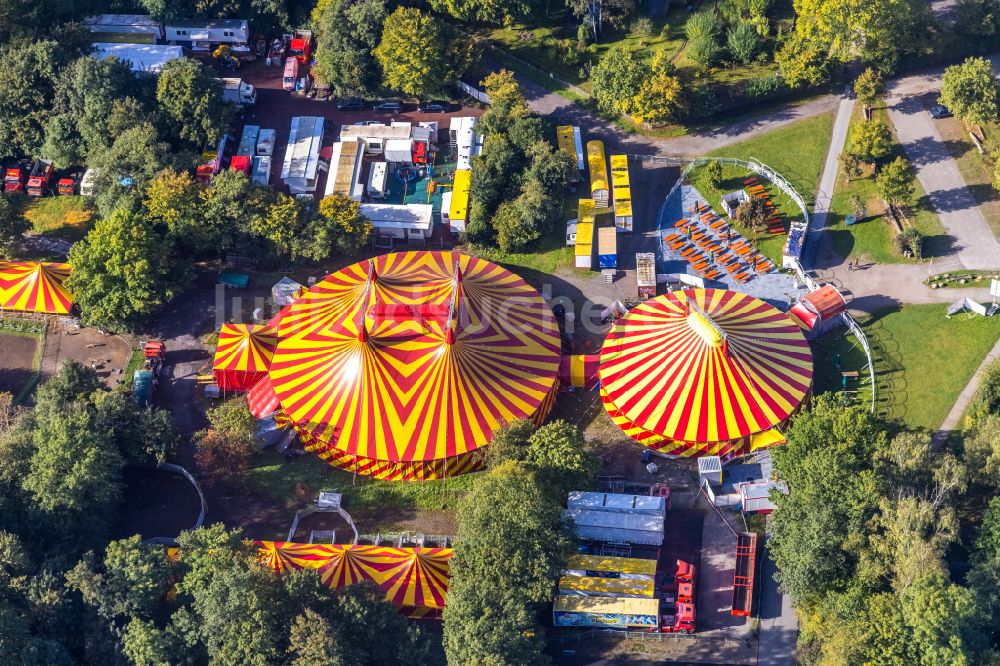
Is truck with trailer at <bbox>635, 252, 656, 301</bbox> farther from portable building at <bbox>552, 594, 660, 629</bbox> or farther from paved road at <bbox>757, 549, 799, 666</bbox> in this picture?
portable building at <bbox>552, 594, 660, 629</bbox>

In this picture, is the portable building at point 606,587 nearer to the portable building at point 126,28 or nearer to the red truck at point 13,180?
the red truck at point 13,180

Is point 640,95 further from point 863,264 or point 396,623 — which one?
point 396,623

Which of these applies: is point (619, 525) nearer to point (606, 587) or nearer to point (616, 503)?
point (616, 503)

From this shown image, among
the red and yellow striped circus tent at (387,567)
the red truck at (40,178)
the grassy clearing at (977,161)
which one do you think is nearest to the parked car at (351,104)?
the red truck at (40,178)

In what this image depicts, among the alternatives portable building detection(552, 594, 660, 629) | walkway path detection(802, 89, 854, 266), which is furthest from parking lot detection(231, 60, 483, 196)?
portable building detection(552, 594, 660, 629)

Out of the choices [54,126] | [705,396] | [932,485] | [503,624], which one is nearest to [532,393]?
[705,396]

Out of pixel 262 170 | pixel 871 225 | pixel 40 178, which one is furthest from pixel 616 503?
pixel 40 178

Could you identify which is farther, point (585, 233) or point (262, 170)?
point (262, 170)
